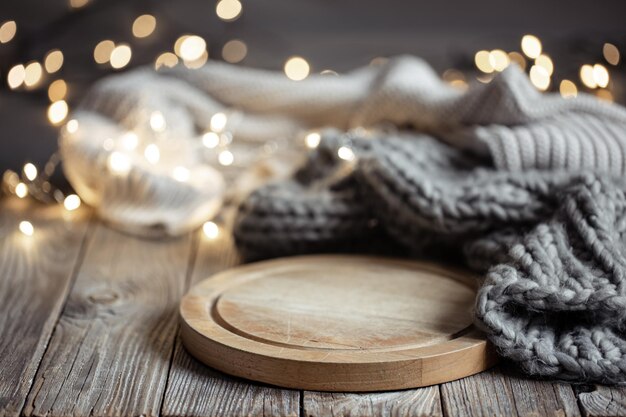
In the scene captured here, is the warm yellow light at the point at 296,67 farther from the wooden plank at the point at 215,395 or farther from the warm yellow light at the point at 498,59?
the wooden plank at the point at 215,395

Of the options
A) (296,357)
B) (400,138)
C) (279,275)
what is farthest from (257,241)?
(296,357)

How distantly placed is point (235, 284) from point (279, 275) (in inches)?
2.5

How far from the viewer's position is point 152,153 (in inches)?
58.2

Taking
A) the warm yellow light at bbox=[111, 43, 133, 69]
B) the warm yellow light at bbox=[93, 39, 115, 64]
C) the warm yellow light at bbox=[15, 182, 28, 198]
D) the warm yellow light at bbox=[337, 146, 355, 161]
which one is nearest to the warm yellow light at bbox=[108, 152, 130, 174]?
the warm yellow light at bbox=[15, 182, 28, 198]

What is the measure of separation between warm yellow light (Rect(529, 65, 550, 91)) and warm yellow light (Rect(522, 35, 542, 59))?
214 millimetres

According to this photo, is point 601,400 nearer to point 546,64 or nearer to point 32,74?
point 546,64

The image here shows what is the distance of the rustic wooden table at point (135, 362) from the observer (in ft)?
2.85

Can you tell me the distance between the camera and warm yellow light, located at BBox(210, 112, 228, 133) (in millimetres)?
1523

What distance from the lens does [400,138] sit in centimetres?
127

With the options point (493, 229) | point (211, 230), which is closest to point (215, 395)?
point (493, 229)

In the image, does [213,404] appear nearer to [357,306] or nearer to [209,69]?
[357,306]

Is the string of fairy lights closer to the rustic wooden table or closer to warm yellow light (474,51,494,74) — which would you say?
warm yellow light (474,51,494,74)

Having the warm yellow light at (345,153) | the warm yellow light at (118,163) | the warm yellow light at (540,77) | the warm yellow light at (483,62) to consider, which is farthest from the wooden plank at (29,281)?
the warm yellow light at (483,62)

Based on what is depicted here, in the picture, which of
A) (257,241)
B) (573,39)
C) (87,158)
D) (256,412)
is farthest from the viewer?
(573,39)
